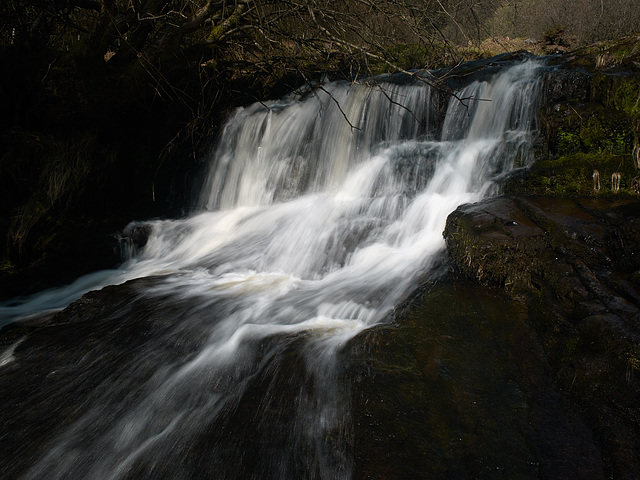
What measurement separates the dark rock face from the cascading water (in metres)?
0.69

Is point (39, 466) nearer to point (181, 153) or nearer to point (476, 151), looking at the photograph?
point (476, 151)

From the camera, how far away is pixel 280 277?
15.1 ft

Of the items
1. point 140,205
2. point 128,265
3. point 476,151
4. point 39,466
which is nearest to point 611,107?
point 476,151

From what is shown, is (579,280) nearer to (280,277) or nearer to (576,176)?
(576,176)

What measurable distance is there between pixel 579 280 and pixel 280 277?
9.71 ft

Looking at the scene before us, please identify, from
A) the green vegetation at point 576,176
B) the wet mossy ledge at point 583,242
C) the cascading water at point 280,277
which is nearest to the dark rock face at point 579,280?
the wet mossy ledge at point 583,242

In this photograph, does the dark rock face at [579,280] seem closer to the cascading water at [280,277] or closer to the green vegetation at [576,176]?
the green vegetation at [576,176]

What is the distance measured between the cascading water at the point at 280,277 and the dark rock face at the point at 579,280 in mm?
687

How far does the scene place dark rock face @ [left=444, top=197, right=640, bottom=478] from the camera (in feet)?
6.05

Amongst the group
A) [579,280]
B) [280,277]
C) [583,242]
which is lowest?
[280,277]

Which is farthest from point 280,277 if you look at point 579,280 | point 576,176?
point 576,176

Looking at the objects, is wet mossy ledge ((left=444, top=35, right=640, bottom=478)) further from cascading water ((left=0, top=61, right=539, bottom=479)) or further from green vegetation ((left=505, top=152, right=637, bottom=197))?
cascading water ((left=0, top=61, right=539, bottom=479))

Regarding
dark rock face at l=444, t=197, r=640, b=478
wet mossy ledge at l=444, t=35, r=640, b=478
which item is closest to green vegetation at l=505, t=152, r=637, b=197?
wet mossy ledge at l=444, t=35, r=640, b=478

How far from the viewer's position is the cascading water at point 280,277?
2100 millimetres
